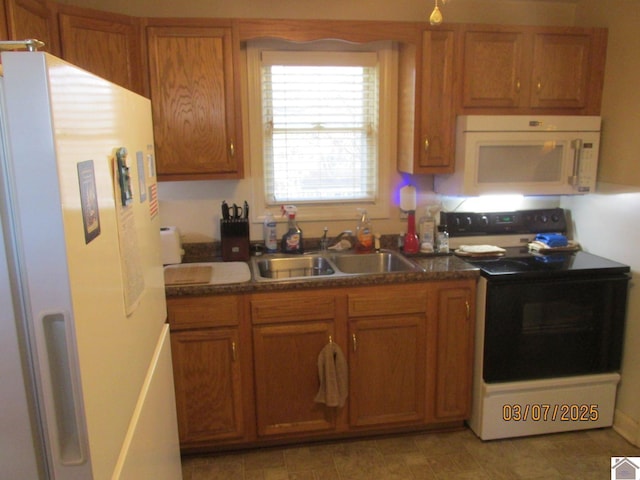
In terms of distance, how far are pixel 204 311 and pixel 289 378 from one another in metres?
0.53

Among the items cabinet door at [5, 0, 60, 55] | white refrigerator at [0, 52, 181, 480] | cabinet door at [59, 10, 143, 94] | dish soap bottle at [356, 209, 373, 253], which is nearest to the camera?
white refrigerator at [0, 52, 181, 480]

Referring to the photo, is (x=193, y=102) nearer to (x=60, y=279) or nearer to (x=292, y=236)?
(x=292, y=236)

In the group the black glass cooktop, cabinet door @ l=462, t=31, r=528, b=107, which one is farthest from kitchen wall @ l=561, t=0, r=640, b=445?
cabinet door @ l=462, t=31, r=528, b=107

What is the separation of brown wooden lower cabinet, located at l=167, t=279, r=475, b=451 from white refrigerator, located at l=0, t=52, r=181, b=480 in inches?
51.7

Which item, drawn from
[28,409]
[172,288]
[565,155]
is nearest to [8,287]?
[28,409]

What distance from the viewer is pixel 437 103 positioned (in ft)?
8.77

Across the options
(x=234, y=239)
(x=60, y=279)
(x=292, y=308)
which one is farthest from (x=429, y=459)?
(x=60, y=279)

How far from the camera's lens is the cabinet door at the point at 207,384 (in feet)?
7.86

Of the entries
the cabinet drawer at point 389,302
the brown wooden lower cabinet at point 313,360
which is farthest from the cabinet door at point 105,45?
the cabinet drawer at point 389,302

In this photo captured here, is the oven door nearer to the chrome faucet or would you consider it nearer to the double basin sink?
the double basin sink

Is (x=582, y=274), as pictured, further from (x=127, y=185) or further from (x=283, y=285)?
(x=127, y=185)

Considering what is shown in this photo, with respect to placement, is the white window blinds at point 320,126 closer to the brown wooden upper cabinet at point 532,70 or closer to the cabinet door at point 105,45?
the brown wooden upper cabinet at point 532,70

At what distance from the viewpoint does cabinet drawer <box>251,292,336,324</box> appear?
7.88 feet

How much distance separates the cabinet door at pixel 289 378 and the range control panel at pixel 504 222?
103 cm
